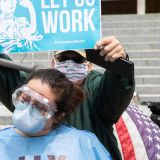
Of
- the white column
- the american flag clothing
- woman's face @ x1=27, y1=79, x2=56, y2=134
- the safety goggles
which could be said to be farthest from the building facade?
woman's face @ x1=27, y1=79, x2=56, y2=134

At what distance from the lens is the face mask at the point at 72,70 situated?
256 cm

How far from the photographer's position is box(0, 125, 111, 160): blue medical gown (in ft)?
7.19

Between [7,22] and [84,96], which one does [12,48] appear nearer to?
[7,22]

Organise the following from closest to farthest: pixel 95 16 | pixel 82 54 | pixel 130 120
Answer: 1. pixel 95 16
2. pixel 82 54
3. pixel 130 120

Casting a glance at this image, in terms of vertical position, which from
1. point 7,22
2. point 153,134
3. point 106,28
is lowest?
point 106,28

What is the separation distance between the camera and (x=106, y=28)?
40.1ft

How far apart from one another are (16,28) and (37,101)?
0.46 meters

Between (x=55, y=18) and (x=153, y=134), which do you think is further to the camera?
(x=153, y=134)

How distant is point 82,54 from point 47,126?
1.72ft

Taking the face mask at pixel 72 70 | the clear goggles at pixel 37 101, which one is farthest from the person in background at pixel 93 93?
the clear goggles at pixel 37 101

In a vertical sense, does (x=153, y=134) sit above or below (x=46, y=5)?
below

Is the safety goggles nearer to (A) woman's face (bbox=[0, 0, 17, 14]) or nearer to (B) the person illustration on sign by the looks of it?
(B) the person illustration on sign

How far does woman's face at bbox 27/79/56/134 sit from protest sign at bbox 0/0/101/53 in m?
0.25

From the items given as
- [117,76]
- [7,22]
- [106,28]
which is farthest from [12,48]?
[106,28]
